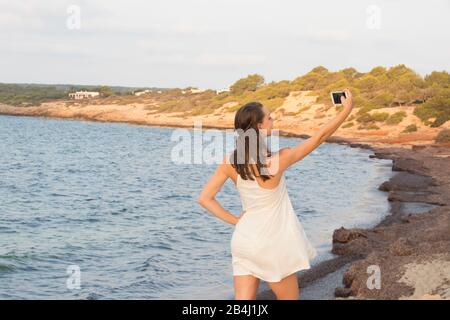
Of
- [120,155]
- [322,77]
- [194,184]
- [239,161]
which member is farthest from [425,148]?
[322,77]

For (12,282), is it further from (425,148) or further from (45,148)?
(45,148)

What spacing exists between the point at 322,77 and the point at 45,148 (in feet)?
147

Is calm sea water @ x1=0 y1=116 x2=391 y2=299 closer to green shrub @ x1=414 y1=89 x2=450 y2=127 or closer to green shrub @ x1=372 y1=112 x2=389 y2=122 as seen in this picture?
green shrub @ x1=414 y1=89 x2=450 y2=127

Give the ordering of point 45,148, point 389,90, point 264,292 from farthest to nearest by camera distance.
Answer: point 389,90 < point 45,148 < point 264,292

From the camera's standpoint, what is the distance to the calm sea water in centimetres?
1177

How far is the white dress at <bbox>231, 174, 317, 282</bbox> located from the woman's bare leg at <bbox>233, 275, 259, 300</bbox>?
0.03 m

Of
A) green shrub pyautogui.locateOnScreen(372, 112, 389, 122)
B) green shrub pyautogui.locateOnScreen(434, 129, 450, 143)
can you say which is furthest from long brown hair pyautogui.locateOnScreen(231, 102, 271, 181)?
green shrub pyautogui.locateOnScreen(372, 112, 389, 122)

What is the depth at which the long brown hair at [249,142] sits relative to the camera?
3975 mm

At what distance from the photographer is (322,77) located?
89.3 metres

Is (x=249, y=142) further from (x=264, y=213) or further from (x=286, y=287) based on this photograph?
(x=286, y=287)

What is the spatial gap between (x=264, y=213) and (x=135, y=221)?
15888mm

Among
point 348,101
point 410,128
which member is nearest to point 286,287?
point 348,101

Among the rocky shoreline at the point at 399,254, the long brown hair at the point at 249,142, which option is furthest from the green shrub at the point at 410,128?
the long brown hair at the point at 249,142

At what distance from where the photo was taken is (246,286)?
162 inches
